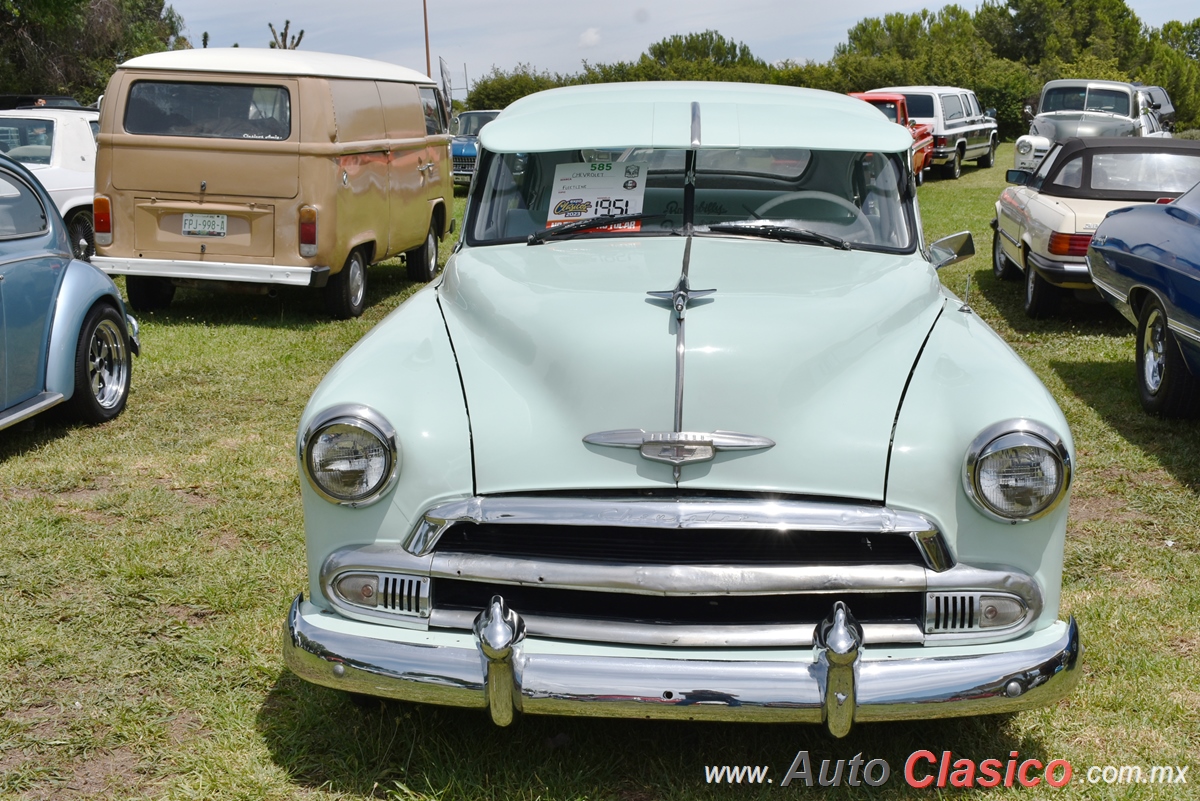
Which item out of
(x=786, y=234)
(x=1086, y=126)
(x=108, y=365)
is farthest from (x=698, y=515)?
(x=1086, y=126)

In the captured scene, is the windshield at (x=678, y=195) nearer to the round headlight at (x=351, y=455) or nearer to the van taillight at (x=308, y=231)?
the round headlight at (x=351, y=455)

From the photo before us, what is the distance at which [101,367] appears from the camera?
6602 millimetres

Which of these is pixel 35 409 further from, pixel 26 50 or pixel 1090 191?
pixel 26 50

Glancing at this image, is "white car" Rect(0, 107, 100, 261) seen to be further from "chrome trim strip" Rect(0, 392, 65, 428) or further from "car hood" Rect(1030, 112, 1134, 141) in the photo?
"car hood" Rect(1030, 112, 1134, 141)

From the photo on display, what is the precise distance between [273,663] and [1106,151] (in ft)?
26.4

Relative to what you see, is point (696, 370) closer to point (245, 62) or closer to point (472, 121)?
point (245, 62)

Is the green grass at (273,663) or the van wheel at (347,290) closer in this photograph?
the green grass at (273,663)

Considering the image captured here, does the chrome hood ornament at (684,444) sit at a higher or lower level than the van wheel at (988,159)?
lower

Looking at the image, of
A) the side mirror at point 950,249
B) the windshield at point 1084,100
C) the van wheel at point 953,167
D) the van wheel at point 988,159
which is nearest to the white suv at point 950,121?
the van wheel at point 953,167

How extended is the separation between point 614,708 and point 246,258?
281 inches

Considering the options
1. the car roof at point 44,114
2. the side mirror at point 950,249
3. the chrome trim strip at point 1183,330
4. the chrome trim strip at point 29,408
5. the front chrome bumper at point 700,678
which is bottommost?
the chrome trim strip at point 29,408

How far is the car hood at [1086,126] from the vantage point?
66.6ft

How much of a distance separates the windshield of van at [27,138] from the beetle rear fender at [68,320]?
5796mm

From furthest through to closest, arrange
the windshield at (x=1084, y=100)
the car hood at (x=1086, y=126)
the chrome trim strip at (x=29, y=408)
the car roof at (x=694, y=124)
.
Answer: the windshield at (x=1084, y=100) → the car hood at (x=1086, y=126) → the chrome trim strip at (x=29, y=408) → the car roof at (x=694, y=124)
